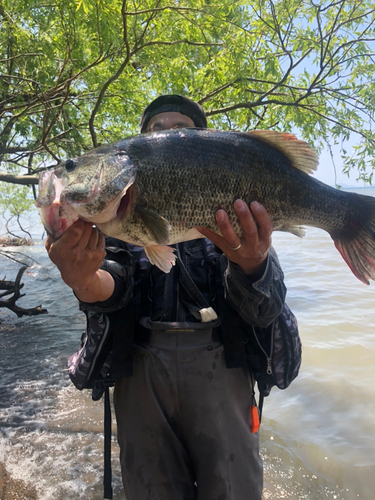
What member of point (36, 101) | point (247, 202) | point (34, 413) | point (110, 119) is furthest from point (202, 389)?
point (110, 119)

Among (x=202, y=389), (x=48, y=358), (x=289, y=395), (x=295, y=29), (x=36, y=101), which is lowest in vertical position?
(x=289, y=395)

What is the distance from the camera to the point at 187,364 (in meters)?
1.84

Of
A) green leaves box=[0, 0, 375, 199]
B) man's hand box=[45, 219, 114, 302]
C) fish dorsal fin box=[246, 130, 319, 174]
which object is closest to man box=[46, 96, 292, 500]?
man's hand box=[45, 219, 114, 302]

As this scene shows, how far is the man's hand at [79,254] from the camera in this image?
163cm

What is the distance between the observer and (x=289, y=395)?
495 centimetres

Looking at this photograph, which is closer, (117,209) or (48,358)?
(117,209)

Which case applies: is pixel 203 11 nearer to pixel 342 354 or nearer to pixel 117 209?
pixel 117 209

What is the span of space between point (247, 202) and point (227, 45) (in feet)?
14.6

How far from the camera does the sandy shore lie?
2857 mm

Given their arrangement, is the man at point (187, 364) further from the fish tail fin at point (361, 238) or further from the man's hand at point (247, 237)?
the fish tail fin at point (361, 238)

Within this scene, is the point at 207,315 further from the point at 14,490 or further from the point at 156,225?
the point at 14,490

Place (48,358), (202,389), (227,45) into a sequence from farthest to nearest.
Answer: (48,358)
(227,45)
(202,389)

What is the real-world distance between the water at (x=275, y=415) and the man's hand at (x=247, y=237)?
2494 mm

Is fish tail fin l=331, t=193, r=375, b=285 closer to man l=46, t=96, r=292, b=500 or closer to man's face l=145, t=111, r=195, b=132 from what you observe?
man l=46, t=96, r=292, b=500
